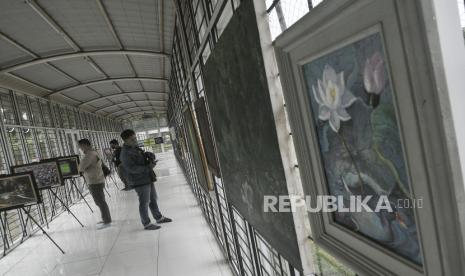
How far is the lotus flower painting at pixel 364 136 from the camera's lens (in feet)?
1.90

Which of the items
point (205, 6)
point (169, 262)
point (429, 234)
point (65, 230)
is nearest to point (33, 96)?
point (65, 230)

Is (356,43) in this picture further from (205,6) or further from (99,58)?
(99,58)

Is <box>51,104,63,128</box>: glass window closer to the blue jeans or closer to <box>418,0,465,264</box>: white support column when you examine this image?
the blue jeans

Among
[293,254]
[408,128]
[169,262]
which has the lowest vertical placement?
[169,262]

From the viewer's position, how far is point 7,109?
7.54 meters

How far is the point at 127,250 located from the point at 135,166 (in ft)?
4.24

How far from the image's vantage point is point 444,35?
47 cm

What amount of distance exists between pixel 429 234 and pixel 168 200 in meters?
8.04

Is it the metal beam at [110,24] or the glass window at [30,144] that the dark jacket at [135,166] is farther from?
the glass window at [30,144]

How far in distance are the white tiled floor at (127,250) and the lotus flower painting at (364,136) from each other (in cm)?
320

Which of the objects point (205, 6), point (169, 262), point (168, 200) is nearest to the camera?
point (205, 6)

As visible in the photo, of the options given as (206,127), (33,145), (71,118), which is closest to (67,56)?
(33,145)

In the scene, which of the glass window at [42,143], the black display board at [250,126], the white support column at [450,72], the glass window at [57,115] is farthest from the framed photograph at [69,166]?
the white support column at [450,72]

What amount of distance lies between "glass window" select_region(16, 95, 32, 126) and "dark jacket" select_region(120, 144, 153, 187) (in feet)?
14.6
